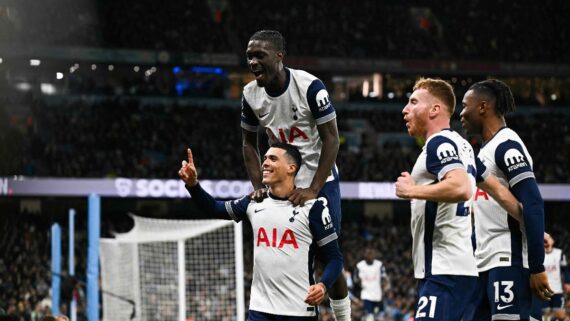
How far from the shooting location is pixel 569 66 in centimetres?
4328

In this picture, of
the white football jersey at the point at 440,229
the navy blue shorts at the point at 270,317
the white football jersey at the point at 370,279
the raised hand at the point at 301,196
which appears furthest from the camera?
the white football jersey at the point at 370,279

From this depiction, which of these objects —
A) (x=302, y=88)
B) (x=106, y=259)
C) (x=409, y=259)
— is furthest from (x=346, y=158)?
(x=302, y=88)

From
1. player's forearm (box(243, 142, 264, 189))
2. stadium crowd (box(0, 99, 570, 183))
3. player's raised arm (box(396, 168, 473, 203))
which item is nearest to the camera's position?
player's raised arm (box(396, 168, 473, 203))

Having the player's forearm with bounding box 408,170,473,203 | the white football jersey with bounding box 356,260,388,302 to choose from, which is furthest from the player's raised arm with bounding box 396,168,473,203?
the white football jersey with bounding box 356,260,388,302

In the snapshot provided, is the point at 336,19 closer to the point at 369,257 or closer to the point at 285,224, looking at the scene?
the point at 369,257

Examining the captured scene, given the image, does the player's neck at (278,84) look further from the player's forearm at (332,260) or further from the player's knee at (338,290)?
the player's knee at (338,290)

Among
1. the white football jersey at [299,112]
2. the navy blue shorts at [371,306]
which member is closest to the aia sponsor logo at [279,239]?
the white football jersey at [299,112]

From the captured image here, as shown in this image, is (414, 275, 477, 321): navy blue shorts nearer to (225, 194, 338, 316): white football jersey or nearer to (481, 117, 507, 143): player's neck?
(225, 194, 338, 316): white football jersey

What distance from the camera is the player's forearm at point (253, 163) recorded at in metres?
6.65

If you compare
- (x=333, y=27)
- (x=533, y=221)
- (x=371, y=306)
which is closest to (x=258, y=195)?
(x=533, y=221)

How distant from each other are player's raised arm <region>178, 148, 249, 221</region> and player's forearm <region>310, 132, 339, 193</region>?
1.53 feet

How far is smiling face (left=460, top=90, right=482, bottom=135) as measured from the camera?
6270 millimetres

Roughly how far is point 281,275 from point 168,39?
35.6 m

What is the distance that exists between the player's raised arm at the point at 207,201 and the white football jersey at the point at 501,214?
5.04 ft
